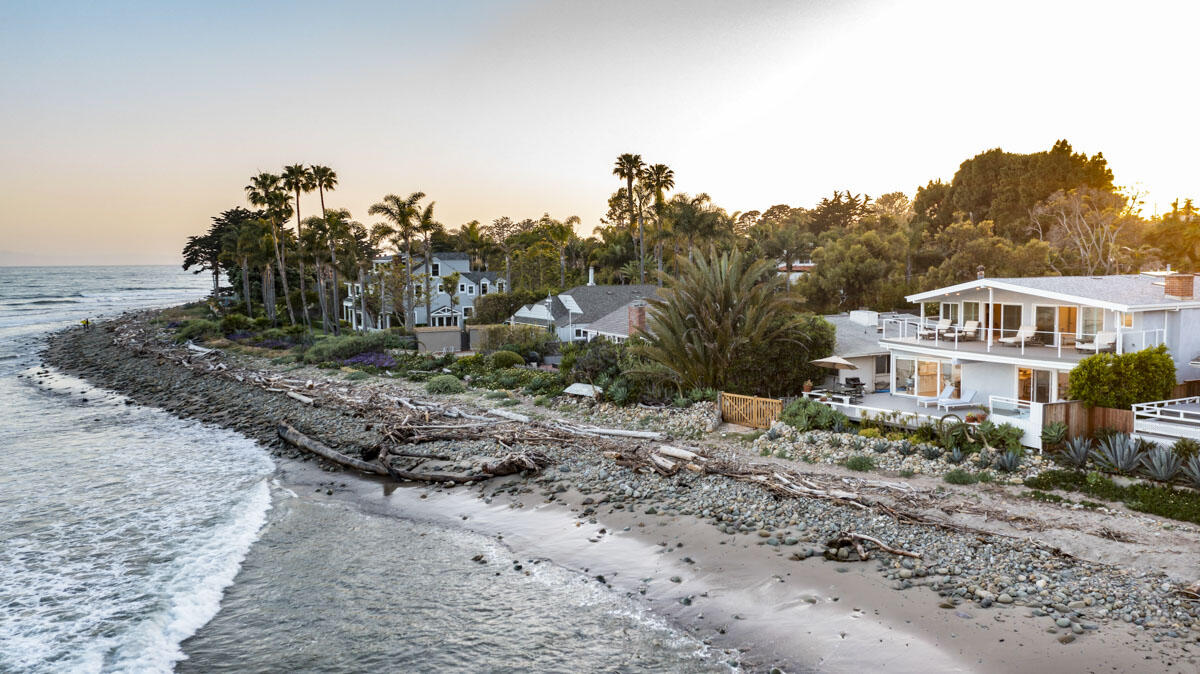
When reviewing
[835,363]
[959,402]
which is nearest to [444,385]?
[835,363]

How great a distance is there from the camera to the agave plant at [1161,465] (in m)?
15.8

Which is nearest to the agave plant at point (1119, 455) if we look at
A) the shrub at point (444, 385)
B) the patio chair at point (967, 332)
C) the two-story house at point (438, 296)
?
the patio chair at point (967, 332)

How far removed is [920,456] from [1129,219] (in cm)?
5605

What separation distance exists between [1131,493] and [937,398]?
749 cm

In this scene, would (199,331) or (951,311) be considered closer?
(951,311)

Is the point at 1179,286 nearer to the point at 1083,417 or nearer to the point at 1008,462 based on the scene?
the point at 1083,417

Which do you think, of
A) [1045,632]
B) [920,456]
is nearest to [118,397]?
[920,456]

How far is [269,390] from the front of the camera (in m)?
36.9

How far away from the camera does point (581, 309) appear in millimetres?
48406

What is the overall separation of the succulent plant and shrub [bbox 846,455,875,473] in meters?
2.89

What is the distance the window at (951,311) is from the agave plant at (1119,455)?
9708 millimetres

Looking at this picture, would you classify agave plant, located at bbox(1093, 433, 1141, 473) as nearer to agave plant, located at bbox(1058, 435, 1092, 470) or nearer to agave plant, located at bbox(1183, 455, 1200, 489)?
agave plant, located at bbox(1058, 435, 1092, 470)

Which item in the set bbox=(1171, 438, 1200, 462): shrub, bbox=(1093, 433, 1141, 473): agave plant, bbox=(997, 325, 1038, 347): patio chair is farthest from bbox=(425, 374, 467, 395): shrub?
bbox=(1171, 438, 1200, 462): shrub

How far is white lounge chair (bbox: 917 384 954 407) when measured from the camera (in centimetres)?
2292
